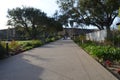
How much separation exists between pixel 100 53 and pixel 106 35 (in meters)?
19.9

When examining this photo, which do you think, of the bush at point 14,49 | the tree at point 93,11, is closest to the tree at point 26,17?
the tree at point 93,11

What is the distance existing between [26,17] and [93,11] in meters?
20.3

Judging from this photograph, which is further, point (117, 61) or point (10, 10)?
point (10, 10)

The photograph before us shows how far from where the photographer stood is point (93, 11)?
4719 centimetres

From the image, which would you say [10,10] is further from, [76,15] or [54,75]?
Result: [54,75]

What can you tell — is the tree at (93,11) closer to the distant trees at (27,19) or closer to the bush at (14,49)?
the distant trees at (27,19)

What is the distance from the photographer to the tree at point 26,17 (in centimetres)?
6231

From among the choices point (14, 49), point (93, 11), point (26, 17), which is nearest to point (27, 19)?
point (26, 17)

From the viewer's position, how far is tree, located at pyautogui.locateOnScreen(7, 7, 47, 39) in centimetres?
6231

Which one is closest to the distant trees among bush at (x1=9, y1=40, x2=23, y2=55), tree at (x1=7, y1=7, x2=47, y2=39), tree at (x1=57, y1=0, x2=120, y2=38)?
tree at (x1=7, y1=7, x2=47, y2=39)

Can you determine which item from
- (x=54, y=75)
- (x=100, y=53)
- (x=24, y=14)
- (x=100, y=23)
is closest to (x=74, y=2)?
(x=100, y=23)

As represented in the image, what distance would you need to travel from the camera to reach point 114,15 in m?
50.4

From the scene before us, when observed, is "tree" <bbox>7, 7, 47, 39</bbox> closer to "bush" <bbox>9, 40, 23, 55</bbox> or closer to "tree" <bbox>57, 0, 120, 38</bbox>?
"tree" <bbox>57, 0, 120, 38</bbox>

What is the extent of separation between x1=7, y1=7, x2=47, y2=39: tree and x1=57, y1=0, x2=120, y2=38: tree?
30.6 feet
